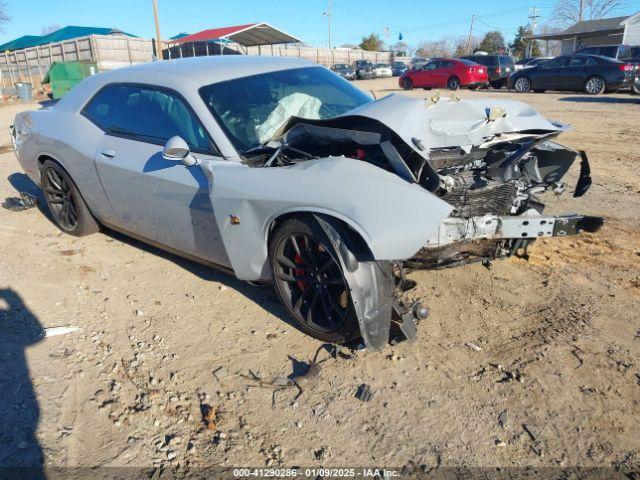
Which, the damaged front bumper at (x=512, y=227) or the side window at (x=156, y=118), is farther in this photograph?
the side window at (x=156, y=118)

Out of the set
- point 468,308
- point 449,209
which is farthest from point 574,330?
point 449,209

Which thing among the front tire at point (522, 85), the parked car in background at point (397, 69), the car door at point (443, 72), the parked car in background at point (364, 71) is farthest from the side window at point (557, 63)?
the parked car in background at point (397, 69)

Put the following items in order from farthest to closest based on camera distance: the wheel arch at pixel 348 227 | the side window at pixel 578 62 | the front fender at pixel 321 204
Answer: the side window at pixel 578 62 < the wheel arch at pixel 348 227 < the front fender at pixel 321 204

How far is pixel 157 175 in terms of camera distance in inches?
138

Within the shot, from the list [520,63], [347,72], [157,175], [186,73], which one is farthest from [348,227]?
[347,72]

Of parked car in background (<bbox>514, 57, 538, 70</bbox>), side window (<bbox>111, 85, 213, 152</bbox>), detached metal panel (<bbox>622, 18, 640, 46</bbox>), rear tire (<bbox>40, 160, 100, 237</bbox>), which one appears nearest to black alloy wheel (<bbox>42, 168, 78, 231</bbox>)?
rear tire (<bbox>40, 160, 100, 237</bbox>)

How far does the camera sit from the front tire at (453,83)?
22000 millimetres

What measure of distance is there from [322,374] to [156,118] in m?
2.32

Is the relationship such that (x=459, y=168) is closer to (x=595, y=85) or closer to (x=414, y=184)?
(x=414, y=184)

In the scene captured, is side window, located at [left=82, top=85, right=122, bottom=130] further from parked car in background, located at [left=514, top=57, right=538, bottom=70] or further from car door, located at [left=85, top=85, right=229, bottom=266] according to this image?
parked car in background, located at [left=514, top=57, right=538, bottom=70]

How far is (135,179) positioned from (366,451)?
102 inches

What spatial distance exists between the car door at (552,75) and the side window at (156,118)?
17615mm

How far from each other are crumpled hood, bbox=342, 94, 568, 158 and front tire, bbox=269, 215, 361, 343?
0.81 meters

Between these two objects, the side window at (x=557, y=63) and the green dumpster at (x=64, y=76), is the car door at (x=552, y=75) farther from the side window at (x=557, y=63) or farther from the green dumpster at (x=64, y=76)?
the green dumpster at (x=64, y=76)
